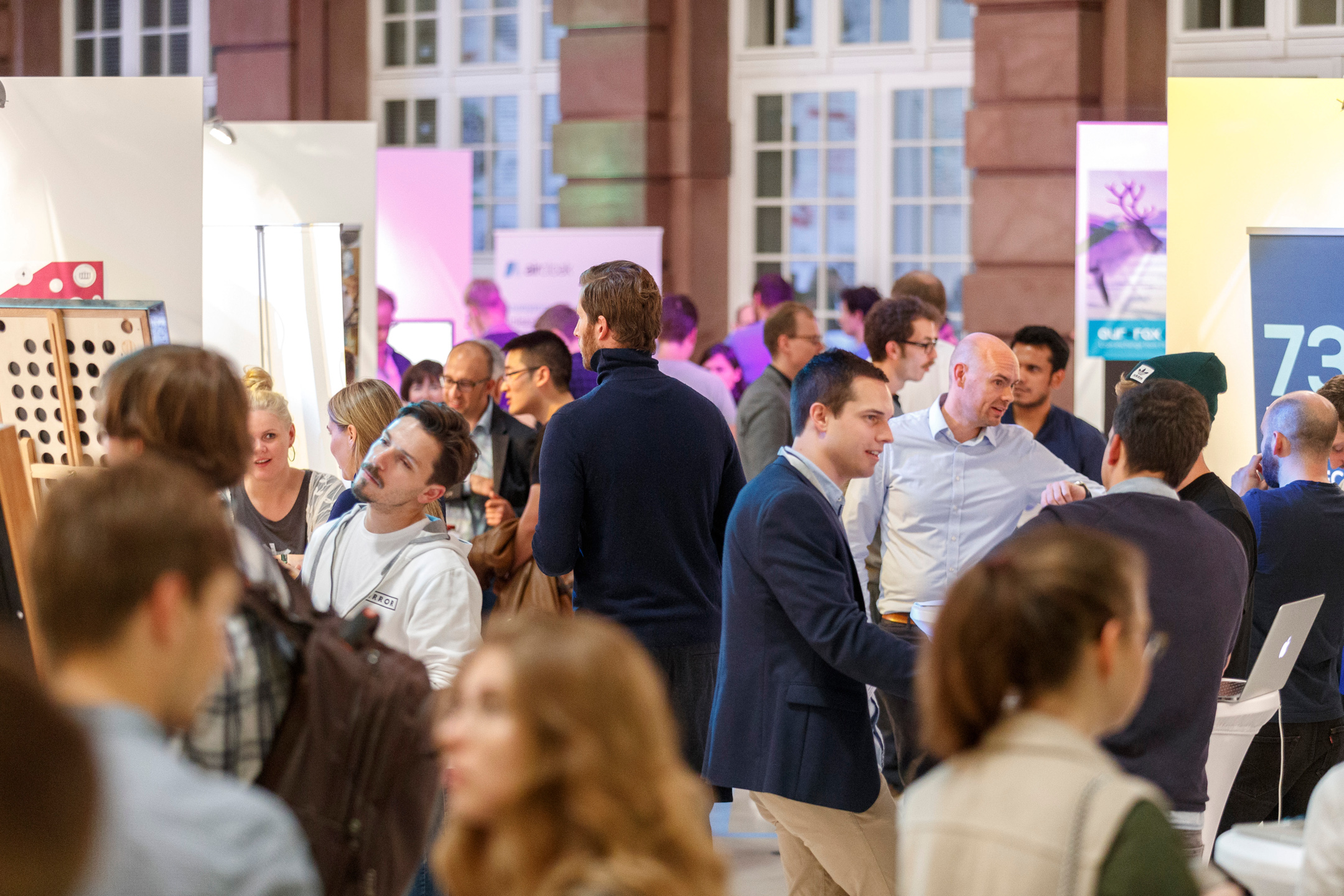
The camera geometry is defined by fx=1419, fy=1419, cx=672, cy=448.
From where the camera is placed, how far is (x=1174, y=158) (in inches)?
190

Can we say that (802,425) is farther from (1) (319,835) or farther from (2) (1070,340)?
(2) (1070,340)

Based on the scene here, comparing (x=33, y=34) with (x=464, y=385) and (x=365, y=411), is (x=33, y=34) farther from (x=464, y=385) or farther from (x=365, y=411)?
(x=365, y=411)

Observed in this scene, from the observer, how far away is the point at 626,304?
3338 millimetres

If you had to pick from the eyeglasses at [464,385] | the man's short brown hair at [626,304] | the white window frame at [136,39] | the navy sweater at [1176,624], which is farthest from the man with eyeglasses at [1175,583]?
the white window frame at [136,39]

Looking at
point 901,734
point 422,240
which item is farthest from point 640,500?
point 422,240

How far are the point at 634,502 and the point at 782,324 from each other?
2371 mm

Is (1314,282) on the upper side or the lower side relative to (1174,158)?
lower

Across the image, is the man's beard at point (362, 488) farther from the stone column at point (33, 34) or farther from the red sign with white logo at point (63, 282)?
the stone column at point (33, 34)

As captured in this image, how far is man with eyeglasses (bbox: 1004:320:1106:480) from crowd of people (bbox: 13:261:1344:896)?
15 mm

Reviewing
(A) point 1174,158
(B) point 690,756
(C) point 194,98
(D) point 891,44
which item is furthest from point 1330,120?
(D) point 891,44

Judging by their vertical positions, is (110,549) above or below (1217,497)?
above

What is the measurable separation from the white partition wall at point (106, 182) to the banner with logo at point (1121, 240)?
3984mm

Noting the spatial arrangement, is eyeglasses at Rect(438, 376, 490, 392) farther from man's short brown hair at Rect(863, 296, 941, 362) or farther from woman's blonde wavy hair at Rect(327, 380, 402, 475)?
man's short brown hair at Rect(863, 296, 941, 362)

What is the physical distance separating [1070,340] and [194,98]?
5270 millimetres
